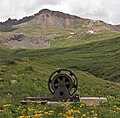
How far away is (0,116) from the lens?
12.3 m

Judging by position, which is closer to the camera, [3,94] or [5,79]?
[3,94]

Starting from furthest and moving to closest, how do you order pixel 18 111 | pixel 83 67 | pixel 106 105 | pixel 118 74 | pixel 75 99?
pixel 83 67
pixel 118 74
pixel 75 99
pixel 106 105
pixel 18 111

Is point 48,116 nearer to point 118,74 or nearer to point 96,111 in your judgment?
point 96,111

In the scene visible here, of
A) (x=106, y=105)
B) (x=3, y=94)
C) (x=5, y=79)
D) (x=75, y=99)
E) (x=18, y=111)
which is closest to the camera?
(x=18, y=111)

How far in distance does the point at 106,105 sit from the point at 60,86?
3149 millimetres

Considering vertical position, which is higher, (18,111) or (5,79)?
(5,79)

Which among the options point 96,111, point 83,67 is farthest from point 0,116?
point 83,67

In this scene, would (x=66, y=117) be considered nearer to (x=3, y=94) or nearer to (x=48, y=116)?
(x=48, y=116)

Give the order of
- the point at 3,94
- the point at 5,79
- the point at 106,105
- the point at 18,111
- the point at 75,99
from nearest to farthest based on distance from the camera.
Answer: the point at 18,111, the point at 106,105, the point at 75,99, the point at 3,94, the point at 5,79

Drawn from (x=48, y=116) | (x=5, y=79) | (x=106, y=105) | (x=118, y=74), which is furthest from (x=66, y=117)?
(x=118, y=74)

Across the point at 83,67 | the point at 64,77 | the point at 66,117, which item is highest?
the point at 83,67

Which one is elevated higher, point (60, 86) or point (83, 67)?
point (83, 67)

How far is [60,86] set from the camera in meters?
20.1

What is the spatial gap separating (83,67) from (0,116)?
13303 cm
